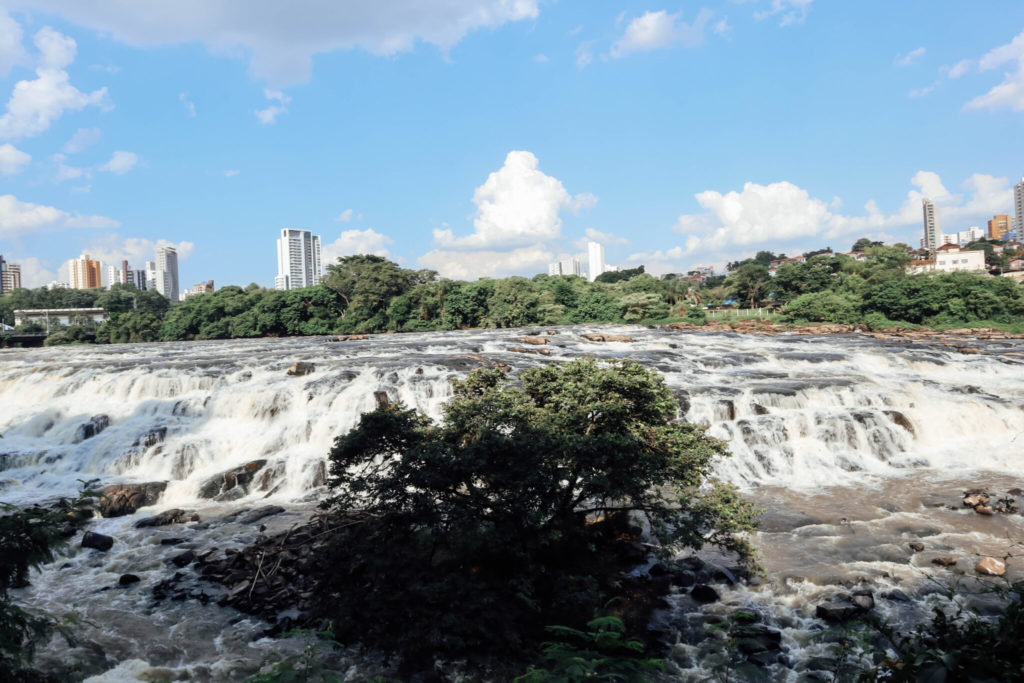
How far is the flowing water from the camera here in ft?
24.9

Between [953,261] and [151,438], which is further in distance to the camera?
[953,261]

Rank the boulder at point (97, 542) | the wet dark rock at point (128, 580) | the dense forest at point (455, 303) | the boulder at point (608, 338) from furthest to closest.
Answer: the dense forest at point (455, 303)
the boulder at point (608, 338)
the boulder at point (97, 542)
the wet dark rock at point (128, 580)

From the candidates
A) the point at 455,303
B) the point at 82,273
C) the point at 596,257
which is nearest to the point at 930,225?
the point at 596,257

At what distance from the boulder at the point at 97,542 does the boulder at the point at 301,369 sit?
9.88 meters

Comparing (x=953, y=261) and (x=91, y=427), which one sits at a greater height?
(x=953, y=261)

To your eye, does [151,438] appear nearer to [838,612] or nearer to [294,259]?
[838,612]

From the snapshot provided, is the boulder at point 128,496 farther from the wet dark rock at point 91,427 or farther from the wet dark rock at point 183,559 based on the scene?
the wet dark rock at point 91,427

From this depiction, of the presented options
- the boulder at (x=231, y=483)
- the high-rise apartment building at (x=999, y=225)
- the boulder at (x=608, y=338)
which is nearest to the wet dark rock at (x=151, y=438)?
the boulder at (x=231, y=483)

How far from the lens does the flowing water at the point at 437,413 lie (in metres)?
7.59

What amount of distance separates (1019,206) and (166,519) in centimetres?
22417

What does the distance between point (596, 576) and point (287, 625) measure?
4065mm

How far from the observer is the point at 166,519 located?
36.5ft

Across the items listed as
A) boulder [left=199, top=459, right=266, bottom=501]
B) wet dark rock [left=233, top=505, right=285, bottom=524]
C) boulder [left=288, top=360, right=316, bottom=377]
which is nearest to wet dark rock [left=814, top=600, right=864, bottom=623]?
wet dark rock [left=233, top=505, right=285, bottom=524]

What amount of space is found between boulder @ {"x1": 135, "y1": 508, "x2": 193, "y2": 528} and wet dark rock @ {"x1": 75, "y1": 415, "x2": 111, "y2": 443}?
20.4 ft
